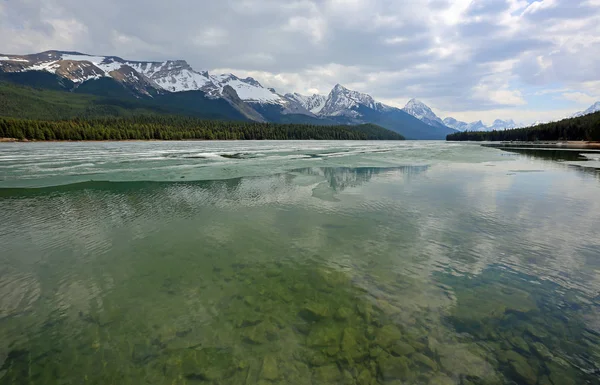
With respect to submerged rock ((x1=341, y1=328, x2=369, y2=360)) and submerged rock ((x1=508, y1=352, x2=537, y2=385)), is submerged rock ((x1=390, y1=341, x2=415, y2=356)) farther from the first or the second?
submerged rock ((x1=508, y1=352, x2=537, y2=385))

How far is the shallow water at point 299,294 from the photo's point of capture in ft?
20.9

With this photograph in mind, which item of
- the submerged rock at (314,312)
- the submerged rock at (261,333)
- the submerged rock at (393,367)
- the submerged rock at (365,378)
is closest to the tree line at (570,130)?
the submerged rock at (314,312)

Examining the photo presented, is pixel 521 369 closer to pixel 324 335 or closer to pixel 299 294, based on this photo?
pixel 324 335

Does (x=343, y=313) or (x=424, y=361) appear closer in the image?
(x=424, y=361)

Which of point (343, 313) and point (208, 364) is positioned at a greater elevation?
point (343, 313)

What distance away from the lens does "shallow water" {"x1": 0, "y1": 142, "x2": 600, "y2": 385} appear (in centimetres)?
637

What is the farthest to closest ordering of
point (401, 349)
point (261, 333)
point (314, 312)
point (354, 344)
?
point (314, 312), point (261, 333), point (354, 344), point (401, 349)

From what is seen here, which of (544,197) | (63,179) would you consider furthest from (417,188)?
(63,179)

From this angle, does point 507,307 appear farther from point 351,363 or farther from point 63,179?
point 63,179

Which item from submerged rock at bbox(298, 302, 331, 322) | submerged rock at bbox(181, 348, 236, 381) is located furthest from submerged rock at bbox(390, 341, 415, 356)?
submerged rock at bbox(181, 348, 236, 381)

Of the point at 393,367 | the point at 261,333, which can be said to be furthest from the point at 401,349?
the point at 261,333

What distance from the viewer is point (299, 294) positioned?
9141 millimetres

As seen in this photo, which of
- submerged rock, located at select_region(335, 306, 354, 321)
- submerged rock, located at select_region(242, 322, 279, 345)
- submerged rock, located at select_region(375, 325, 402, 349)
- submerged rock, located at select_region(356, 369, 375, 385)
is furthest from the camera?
submerged rock, located at select_region(335, 306, 354, 321)

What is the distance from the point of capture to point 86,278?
10.0 metres
